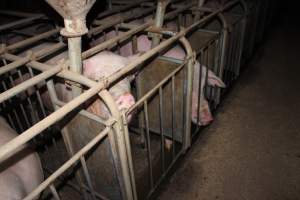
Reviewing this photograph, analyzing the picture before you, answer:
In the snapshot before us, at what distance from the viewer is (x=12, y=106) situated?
2.69 m

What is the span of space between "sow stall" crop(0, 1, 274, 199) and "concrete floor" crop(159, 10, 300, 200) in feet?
0.97

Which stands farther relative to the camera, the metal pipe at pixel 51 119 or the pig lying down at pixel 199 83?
the pig lying down at pixel 199 83

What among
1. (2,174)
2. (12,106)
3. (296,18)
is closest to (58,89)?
(12,106)

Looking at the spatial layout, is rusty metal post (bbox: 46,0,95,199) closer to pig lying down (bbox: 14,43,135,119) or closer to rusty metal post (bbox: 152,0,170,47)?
pig lying down (bbox: 14,43,135,119)

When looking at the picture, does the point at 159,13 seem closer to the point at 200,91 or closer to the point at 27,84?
the point at 200,91

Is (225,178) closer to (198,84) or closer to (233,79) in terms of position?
(198,84)

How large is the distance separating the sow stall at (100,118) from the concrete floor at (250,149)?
0.97 ft

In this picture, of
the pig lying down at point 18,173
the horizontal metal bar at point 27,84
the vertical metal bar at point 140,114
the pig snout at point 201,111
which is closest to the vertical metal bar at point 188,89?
the pig snout at point 201,111

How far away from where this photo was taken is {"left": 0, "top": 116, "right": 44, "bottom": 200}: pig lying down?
1784 mm

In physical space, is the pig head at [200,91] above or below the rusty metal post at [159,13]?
below

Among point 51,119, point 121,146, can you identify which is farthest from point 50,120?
point 121,146

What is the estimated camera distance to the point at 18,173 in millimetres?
1974

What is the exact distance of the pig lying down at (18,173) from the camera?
178 centimetres

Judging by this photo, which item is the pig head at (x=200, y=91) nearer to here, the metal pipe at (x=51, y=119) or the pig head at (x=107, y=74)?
the pig head at (x=107, y=74)
